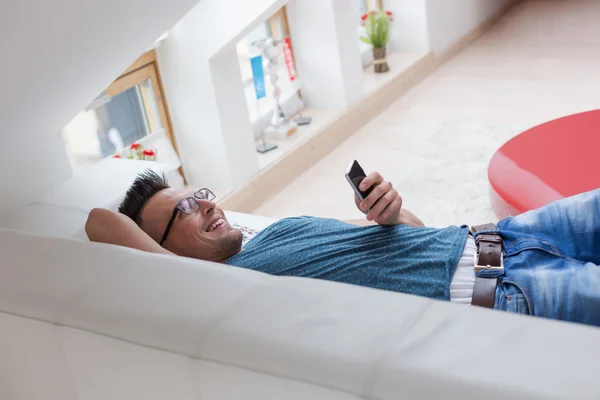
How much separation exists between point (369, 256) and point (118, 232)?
67 centimetres

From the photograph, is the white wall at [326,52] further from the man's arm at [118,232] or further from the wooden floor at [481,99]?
the man's arm at [118,232]

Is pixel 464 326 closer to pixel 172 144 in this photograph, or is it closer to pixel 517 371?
pixel 517 371

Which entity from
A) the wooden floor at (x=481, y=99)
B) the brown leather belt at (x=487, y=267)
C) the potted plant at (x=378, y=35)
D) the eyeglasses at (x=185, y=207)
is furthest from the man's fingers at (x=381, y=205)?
the potted plant at (x=378, y=35)

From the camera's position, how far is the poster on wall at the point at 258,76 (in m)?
4.59

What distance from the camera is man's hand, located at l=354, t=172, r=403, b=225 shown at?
217 centimetres

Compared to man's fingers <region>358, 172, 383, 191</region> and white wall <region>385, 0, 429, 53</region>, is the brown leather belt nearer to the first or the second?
man's fingers <region>358, 172, 383, 191</region>

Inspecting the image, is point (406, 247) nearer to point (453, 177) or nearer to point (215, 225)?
point (215, 225)

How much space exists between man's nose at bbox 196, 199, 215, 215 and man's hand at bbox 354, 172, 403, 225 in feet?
1.51

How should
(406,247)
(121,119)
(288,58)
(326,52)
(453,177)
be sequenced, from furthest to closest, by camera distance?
(326,52)
(288,58)
(453,177)
(121,119)
(406,247)

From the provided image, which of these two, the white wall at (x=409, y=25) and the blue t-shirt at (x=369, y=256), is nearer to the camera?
the blue t-shirt at (x=369, y=256)

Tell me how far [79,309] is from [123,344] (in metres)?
0.15

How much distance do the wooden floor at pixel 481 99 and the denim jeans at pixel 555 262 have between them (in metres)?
1.94

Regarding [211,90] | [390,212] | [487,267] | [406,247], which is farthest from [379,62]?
[487,267]

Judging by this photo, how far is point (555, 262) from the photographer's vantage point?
2.02 m
